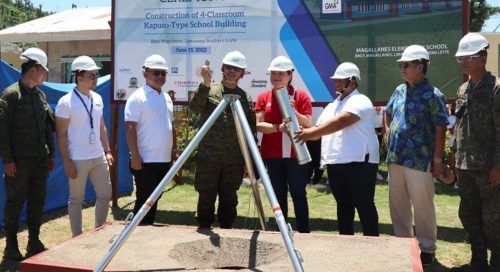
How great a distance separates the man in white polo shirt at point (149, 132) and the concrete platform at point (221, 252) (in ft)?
2.68

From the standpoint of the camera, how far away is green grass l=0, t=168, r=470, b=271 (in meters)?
4.78

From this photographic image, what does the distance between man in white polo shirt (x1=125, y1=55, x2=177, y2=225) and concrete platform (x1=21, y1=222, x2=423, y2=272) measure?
0.82m

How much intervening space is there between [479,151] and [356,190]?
973 millimetres

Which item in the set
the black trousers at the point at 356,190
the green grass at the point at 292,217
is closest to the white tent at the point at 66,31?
the green grass at the point at 292,217

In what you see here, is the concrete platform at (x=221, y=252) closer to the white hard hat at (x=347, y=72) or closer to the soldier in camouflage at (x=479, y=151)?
the soldier in camouflage at (x=479, y=151)

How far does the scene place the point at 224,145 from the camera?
4.14 metres

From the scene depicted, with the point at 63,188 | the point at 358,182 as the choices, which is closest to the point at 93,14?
the point at 63,188

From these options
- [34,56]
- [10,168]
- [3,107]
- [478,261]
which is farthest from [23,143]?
[478,261]

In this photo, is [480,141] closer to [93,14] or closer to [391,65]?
[391,65]

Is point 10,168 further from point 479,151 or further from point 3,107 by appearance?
point 479,151

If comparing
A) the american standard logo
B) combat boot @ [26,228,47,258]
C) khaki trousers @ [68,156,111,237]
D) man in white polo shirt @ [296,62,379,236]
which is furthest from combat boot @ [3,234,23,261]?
the american standard logo

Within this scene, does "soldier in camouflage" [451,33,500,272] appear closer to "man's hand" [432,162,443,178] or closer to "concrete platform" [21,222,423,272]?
"man's hand" [432,162,443,178]

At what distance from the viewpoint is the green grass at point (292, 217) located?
478cm

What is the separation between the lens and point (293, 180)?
177 inches
